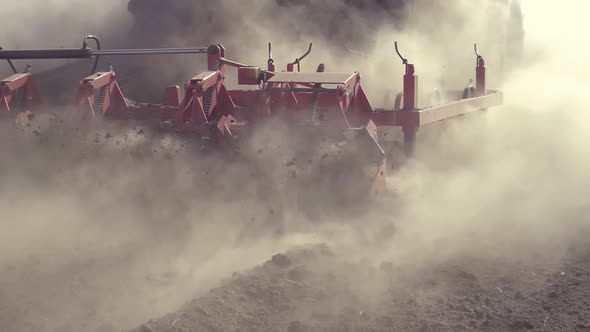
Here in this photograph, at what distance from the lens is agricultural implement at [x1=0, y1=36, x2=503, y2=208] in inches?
261

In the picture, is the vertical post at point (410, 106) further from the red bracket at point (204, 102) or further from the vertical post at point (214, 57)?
the vertical post at point (214, 57)

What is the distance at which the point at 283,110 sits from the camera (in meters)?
7.29

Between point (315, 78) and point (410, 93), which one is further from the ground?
point (315, 78)

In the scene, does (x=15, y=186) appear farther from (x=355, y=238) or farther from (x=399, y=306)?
(x=399, y=306)

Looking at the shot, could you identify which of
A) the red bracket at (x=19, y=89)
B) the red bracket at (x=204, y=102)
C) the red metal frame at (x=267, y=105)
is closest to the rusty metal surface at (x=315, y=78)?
the red metal frame at (x=267, y=105)

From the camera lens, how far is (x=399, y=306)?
17.4ft

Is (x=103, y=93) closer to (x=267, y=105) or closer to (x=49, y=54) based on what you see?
(x=49, y=54)

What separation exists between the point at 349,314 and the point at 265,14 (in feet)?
27.1

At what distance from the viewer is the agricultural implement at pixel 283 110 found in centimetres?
662

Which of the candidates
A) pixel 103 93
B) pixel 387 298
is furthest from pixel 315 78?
pixel 387 298

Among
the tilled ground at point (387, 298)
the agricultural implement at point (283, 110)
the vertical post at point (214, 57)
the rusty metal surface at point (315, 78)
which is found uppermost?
the vertical post at point (214, 57)

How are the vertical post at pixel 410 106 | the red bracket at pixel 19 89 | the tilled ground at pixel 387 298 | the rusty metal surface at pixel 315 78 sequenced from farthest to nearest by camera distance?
the red bracket at pixel 19 89
the vertical post at pixel 410 106
the rusty metal surface at pixel 315 78
the tilled ground at pixel 387 298

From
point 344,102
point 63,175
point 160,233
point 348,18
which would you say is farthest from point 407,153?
point 348,18

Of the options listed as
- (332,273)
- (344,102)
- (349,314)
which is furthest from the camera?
(344,102)
